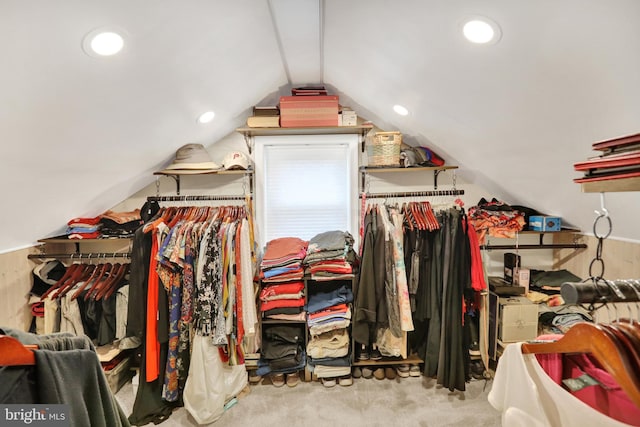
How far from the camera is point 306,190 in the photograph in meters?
2.93

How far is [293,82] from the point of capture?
254cm

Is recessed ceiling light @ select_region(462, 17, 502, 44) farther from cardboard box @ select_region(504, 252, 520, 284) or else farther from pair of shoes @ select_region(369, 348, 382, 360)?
pair of shoes @ select_region(369, 348, 382, 360)

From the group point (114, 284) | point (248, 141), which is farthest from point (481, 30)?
point (114, 284)

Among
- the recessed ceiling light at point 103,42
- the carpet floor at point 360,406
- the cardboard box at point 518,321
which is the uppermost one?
the recessed ceiling light at point 103,42

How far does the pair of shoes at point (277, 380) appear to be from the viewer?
2.45 metres

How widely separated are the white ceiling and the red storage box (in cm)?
15

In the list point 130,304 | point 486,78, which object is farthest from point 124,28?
point 130,304

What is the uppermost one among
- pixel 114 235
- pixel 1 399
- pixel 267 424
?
pixel 114 235

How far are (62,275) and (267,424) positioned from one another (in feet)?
6.27

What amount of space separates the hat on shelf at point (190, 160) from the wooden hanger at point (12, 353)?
75.3 inches

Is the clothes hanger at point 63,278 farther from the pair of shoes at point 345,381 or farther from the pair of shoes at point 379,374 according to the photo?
the pair of shoes at point 379,374

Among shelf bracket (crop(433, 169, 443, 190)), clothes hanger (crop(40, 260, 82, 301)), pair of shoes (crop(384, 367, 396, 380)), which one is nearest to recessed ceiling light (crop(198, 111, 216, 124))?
clothes hanger (crop(40, 260, 82, 301))

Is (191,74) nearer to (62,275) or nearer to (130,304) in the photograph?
(130,304)

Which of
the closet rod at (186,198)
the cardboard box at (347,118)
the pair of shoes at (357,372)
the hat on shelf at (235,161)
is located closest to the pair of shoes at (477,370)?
the pair of shoes at (357,372)
